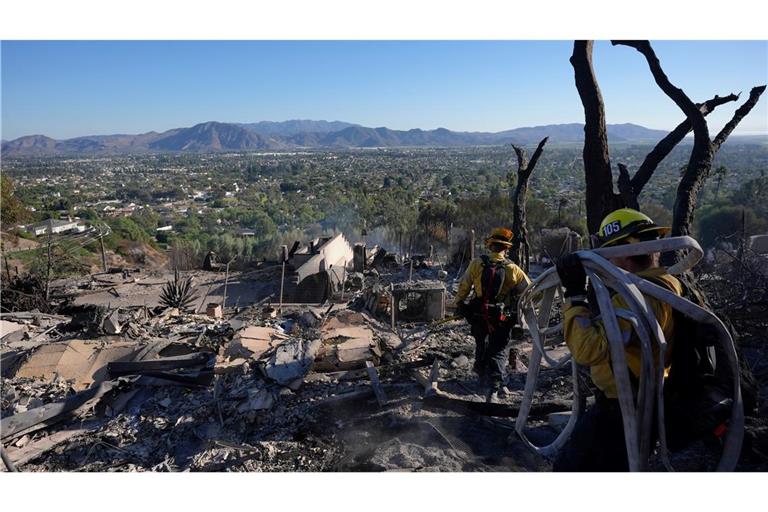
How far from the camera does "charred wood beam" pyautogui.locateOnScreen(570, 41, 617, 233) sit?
22.1 ft

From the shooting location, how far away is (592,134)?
6859 mm

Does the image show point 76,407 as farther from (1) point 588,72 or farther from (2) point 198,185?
(2) point 198,185

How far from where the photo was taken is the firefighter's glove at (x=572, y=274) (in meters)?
2.93

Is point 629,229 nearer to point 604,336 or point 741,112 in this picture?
point 604,336

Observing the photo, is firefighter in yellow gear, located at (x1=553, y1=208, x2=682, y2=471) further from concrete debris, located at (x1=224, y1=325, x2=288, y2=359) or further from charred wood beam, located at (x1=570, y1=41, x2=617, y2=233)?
concrete debris, located at (x1=224, y1=325, x2=288, y2=359)

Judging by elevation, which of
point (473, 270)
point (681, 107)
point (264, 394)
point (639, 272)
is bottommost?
point (264, 394)

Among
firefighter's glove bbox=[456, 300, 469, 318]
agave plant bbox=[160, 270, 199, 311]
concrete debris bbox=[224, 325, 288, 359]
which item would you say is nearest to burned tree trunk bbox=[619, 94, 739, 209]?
firefighter's glove bbox=[456, 300, 469, 318]

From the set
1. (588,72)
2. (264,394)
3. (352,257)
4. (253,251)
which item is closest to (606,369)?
(264,394)

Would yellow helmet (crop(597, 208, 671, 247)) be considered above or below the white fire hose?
above

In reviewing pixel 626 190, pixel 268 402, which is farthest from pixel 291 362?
pixel 626 190

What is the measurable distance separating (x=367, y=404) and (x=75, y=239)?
21.0 meters

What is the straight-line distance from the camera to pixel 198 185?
78.4 metres

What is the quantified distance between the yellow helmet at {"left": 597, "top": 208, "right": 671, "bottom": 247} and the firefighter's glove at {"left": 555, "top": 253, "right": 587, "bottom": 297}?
0.98ft

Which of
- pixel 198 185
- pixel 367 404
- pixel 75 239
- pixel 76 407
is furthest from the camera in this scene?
pixel 198 185
